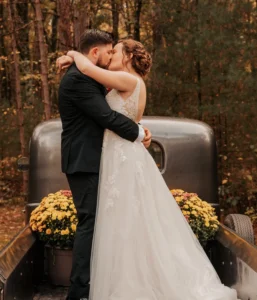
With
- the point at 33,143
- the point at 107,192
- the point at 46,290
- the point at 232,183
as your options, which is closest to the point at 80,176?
the point at 107,192

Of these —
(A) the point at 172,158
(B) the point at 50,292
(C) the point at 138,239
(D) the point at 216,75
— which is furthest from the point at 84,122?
(D) the point at 216,75

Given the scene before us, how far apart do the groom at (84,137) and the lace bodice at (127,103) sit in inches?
3.6

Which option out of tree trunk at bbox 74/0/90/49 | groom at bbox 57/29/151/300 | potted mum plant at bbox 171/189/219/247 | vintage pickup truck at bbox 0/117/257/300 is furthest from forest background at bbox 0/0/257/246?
groom at bbox 57/29/151/300

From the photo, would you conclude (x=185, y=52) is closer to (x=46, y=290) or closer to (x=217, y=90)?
(x=217, y=90)

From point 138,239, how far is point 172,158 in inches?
69.1

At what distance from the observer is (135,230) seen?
3.67 metres

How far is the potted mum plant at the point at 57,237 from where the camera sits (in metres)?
4.20

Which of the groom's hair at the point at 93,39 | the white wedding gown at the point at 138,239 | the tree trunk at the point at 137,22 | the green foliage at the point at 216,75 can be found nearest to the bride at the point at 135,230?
the white wedding gown at the point at 138,239

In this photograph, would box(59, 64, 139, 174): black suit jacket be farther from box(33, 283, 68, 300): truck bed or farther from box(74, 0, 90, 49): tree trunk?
box(74, 0, 90, 49): tree trunk

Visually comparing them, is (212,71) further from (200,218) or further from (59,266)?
(59,266)

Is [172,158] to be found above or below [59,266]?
above

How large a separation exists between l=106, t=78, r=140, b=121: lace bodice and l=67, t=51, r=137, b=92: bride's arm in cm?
5

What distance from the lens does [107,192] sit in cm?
372

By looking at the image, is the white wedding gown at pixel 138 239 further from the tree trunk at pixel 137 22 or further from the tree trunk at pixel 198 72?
the tree trunk at pixel 137 22
